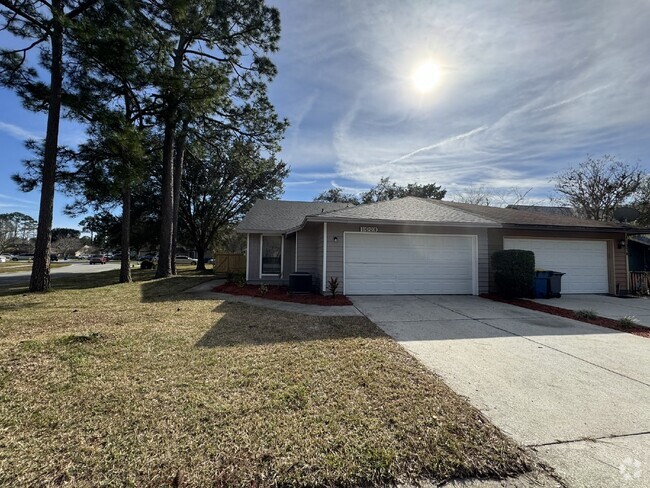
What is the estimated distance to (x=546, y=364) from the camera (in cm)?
399

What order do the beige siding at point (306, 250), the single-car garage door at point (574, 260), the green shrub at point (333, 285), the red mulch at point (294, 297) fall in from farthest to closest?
the beige siding at point (306, 250) < the single-car garage door at point (574, 260) < the green shrub at point (333, 285) < the red mulch at point (294, 297)

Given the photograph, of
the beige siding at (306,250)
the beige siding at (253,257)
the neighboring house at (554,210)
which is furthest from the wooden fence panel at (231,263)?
the neighboring house at (554,210)

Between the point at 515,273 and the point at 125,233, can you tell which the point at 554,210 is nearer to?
the point at 515,273

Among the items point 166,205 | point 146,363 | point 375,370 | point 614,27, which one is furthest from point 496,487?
point 166,205

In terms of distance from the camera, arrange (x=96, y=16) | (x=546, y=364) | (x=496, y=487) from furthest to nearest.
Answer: (x=96, y=16)
(x=546, y=364)
(x=496, y=487)

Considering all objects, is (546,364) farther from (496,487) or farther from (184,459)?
(184,459)

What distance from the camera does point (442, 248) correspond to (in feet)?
32.3

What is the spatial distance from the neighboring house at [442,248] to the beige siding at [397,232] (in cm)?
3

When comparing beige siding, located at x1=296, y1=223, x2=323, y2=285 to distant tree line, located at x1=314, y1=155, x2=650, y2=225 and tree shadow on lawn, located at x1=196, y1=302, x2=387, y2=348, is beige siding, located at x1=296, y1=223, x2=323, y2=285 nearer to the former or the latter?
tree shadow on lawn, located at x1=196, y1=302, x2=387, y2=348

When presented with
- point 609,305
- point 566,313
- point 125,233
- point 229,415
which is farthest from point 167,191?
point 609,305

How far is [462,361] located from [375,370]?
1.37 m

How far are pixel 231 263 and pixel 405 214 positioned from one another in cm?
1076

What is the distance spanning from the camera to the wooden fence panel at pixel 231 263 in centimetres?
1623

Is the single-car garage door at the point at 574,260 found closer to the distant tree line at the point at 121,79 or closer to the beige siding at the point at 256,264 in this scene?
the beige siding at the point at 256,264
